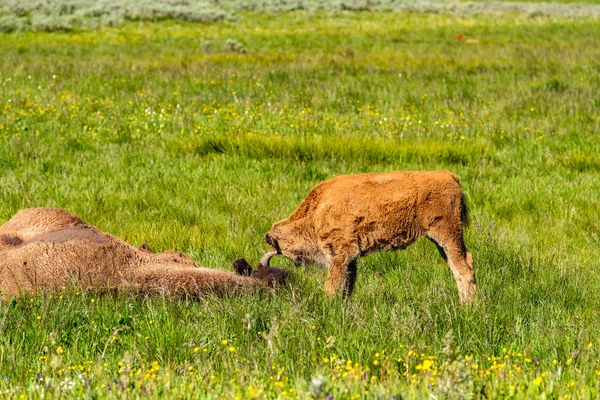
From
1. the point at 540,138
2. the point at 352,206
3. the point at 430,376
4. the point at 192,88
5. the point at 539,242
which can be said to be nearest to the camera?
the point at 430,376

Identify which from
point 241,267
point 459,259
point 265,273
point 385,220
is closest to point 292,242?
point 265,273

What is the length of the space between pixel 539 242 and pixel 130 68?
1421 centimetres

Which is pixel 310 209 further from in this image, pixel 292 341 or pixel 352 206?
pixel 292 341

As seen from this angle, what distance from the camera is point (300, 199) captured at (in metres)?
9.67

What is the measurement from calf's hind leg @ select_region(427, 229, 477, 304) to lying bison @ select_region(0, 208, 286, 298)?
1174 millimetres

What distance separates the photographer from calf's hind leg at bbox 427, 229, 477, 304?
5.96m

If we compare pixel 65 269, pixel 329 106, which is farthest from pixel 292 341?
pixel 329 106

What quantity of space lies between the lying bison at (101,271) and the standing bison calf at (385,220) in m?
0.43

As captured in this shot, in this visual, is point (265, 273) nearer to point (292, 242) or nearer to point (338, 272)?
point (292, 242)

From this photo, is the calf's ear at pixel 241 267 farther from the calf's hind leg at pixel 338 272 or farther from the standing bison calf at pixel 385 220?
the calf's hind leg at pixel 338 272

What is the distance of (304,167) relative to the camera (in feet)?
36.6

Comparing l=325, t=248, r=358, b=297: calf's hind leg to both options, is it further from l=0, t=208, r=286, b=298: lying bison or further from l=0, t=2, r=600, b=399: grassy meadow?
l=0, t=208, r=286, b=298: lying bison

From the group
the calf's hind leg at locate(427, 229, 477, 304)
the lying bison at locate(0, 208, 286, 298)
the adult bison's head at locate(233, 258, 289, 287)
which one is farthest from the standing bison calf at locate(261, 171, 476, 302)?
the lying bison at locate(0, 208, 286, 298)

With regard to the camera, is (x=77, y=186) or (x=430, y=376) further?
(x=77, y=186)
